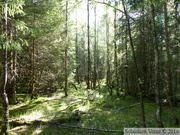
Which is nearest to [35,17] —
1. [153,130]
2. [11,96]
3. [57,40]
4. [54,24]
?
[54,24]

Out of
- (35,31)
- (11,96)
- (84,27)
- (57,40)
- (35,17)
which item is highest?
(84,27)

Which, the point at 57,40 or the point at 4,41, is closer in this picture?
the point at 4,41

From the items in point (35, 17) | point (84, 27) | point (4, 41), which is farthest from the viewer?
point (84, 27)

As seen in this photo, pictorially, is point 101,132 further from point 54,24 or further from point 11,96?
point 54,24

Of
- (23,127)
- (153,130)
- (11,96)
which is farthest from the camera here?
(11,96)

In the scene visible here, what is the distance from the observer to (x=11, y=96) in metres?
8.41

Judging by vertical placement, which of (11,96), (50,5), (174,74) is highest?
(50,5)

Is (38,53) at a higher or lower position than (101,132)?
higher

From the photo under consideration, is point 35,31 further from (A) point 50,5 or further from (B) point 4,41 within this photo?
(A) point 50,5

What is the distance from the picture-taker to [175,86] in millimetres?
8859

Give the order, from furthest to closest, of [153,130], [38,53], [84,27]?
[84,27]
[38,53]
[153,130]

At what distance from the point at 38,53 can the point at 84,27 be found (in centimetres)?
1689

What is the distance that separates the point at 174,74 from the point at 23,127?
1013cm

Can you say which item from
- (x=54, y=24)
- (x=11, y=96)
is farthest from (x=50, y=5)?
(x=11, y=96)
